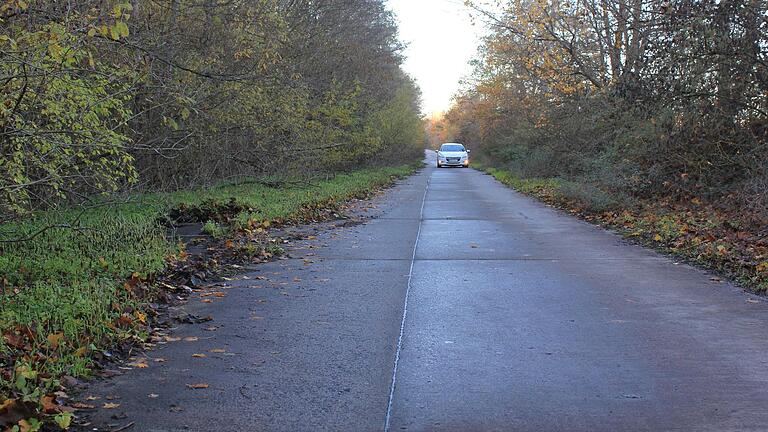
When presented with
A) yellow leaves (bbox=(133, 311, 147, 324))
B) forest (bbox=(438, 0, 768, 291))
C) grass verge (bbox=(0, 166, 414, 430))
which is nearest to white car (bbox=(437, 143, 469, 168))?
forest (bbox=(438, 0, 768, 291))

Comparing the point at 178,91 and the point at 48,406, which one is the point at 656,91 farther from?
the point at 48,406

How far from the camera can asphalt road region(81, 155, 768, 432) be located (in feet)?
14.4

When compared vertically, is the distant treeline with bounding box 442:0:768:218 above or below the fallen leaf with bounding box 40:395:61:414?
above

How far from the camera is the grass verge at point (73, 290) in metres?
4.62

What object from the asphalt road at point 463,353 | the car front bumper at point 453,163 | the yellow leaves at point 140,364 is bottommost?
the car front bumper at point 453,163

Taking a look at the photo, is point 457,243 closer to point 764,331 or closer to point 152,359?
point 764,331

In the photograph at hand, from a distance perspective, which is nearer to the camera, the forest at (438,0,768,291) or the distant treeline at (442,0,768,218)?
the forest at (438,0,768,291)

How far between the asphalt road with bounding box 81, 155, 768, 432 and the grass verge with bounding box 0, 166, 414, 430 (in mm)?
363

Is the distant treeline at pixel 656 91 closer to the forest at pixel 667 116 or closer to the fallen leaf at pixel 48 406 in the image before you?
the forest at pixel 667 116

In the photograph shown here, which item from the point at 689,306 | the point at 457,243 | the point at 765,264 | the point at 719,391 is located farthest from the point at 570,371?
the point at 457,243

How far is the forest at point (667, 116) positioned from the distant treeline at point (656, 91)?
0.10 ft

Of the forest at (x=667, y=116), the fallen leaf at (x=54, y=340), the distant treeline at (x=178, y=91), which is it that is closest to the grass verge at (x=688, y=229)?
the forest at (x=667, y=116)

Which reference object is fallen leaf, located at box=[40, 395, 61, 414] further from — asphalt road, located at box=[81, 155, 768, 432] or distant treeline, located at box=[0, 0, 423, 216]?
distant treeline, located at box=[0, 0, 423, 216]

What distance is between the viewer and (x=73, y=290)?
6.90 meters
